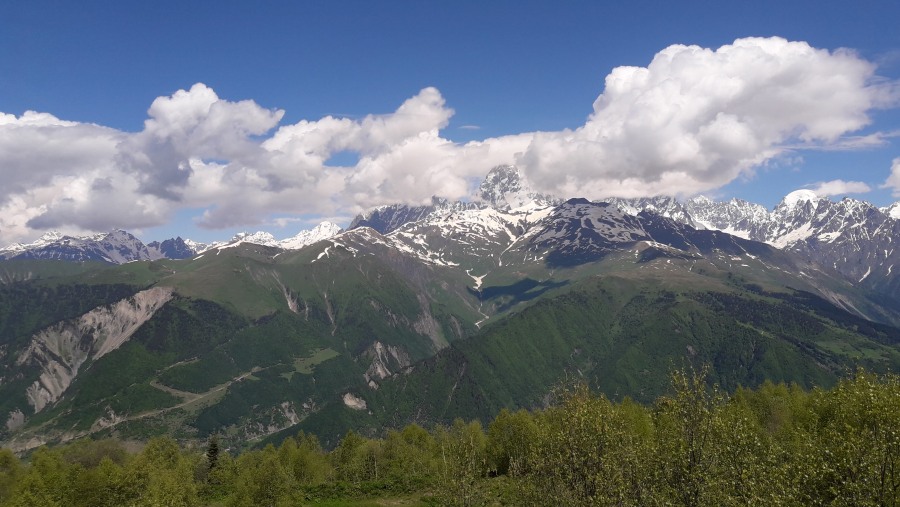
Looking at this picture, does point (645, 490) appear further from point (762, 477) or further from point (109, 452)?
point (109, 452)

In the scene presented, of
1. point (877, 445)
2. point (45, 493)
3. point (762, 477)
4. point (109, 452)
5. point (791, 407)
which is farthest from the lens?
point (109, 452)

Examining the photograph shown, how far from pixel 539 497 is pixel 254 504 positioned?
6870 centimetres

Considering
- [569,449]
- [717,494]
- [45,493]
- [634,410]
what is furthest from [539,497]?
[45,493]

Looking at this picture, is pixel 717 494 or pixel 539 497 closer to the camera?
pixel 717 494

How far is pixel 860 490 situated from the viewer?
36812mm

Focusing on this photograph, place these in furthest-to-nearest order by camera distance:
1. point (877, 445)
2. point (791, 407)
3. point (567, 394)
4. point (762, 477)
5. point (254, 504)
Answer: point (791, 407), point (254, 504), point (567, 394), point (877, 445), point (762, 477)

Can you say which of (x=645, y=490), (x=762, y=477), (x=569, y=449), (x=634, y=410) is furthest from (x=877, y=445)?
(x=634, y=410)

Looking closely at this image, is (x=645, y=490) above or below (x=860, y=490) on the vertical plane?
above

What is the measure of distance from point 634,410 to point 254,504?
302 ft

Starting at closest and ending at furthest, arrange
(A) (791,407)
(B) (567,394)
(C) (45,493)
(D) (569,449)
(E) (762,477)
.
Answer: (E) (762,477)
(D) (569,449)
(B) (567,394)
(C) (45,493)
(A) (791,407)

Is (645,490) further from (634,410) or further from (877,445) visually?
(634,410)

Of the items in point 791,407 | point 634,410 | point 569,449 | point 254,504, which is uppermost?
point 569,449

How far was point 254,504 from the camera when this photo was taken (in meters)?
92.1

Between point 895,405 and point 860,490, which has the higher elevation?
point 895,405
